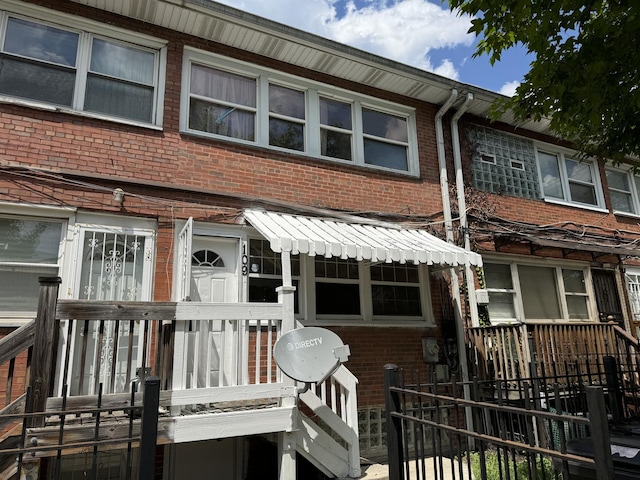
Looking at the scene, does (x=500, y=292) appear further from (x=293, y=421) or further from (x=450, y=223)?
(x=293, y=421)

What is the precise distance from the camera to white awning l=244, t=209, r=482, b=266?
19.0ft

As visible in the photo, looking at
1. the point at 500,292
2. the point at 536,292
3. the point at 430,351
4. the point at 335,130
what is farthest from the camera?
the point at 536,292

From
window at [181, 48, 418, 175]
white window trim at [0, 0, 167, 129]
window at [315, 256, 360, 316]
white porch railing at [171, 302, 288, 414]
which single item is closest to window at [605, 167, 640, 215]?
window at [181, 48, 418, 175]

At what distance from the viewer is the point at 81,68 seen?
645 cm

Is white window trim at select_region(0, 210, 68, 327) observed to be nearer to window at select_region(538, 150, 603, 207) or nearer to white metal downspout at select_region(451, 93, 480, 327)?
white metal downspout at select_region(451, 93, 480, 327)

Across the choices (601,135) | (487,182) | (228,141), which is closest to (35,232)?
(228,141)

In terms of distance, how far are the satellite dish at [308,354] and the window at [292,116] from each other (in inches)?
142

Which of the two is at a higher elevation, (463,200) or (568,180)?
(568,180)

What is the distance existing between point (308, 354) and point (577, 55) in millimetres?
4347

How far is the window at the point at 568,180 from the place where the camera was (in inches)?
425

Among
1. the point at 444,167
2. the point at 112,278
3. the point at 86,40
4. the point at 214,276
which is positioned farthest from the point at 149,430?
the point at 444,167

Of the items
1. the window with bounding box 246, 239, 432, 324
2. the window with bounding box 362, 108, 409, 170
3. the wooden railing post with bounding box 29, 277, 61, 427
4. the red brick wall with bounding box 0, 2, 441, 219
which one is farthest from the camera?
the window with bounding box 362, 108, 409, 170

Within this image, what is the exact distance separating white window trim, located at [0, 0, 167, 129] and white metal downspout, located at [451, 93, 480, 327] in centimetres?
571

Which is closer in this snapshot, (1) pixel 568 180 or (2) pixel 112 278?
(2) pixel 112 278
